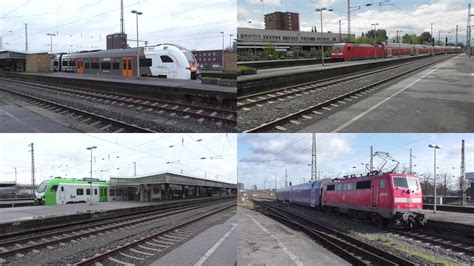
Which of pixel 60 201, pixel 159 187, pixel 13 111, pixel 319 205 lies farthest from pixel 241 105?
pixel 159 187

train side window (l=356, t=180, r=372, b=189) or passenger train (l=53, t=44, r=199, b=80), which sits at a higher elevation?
passenger train (l=53, t=44, r=199, b=80)

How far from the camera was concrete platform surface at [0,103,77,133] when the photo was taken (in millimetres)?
11516

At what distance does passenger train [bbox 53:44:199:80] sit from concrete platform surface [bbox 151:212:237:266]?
15.9 metres

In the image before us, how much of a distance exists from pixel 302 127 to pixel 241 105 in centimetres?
244

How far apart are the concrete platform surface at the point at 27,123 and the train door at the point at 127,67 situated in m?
13.5

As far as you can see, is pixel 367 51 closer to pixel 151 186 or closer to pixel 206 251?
pixel 151 186

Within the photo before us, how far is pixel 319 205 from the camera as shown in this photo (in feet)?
74.5

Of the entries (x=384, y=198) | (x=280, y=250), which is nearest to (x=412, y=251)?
(x=280, y=250)

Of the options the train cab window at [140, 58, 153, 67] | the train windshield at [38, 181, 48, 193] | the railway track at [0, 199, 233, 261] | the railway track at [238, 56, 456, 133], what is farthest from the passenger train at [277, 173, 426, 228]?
the train windshield at [38, 181, 48, 193]

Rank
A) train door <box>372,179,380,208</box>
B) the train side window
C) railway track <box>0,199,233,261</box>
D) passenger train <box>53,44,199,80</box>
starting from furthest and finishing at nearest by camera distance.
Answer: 1. passenger train <box>53,44,199,80</box>
2. the train side window
3. train door <box>372,179,380,208</box>
4. railway track <box>0,199,233,261</box>

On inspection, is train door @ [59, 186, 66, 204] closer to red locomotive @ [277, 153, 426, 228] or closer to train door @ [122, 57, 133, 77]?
train door @ [122, 57, 133, 77]

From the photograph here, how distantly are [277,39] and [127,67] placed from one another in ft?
98.1

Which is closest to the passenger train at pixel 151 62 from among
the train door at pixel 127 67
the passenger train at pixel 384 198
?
the train door at pixel 127 67

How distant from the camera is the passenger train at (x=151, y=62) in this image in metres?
26.8
